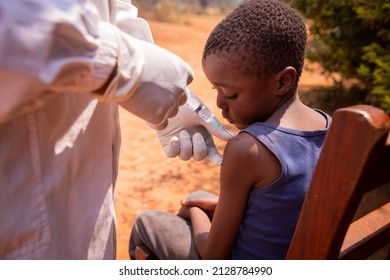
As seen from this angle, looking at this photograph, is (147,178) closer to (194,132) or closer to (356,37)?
(194,132)

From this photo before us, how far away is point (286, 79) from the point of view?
4.51 ft

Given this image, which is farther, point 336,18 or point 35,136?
point 336,18

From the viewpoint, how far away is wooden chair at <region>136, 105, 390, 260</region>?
0.70 metres

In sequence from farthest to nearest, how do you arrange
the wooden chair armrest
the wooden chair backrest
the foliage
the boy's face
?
the foliage, the boy's face, the wooden chair armrest, the wooden chair backrest

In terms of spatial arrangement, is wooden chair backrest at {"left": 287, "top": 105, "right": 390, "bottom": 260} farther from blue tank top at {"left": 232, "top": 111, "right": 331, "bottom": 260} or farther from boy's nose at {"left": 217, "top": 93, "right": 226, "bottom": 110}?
boy's nose at {"left": 217, "top": 93, "right": 226, "bottom": 110}

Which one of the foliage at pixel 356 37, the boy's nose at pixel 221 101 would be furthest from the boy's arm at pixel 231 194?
the foliage at pixel 356 37

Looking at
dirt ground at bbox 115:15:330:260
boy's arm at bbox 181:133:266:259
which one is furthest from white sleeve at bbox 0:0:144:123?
dirt ground at bbox 115:15:330:260

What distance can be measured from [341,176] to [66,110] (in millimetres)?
686

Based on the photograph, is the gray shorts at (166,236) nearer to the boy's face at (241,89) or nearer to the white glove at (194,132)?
the white glove at (194,132)

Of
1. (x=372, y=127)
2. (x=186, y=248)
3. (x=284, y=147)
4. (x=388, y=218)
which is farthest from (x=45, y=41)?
(x=186, y=248)

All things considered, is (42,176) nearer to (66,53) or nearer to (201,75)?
(66,53)

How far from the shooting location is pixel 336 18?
4199 mm

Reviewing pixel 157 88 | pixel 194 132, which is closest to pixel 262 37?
pixel 157 88
